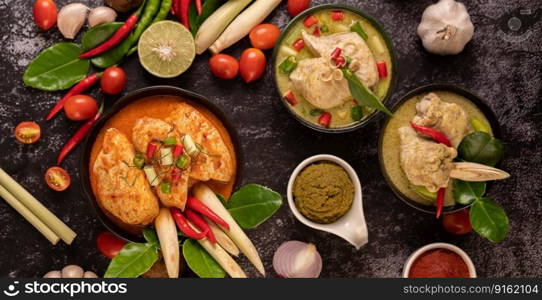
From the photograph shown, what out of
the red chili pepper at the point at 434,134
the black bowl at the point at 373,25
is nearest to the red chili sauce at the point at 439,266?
the red chili pepper at the point at 434,134

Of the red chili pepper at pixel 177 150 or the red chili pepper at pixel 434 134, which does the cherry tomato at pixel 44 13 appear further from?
the red chili pepper at pixel 434 134

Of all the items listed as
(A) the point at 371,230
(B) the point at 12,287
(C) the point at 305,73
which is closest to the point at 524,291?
(A) the point at 371,230

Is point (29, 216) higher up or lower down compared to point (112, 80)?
lower down

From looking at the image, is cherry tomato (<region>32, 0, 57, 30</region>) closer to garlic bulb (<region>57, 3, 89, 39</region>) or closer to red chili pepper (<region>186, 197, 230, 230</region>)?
garlic bulb (<region>57, 3, 89, 39</region>)

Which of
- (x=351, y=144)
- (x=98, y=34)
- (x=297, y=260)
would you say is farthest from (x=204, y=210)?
(x=98, y=34)

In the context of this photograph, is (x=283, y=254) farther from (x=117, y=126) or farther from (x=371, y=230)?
(x=117, y=126)

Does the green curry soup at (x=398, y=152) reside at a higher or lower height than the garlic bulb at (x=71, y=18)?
lower

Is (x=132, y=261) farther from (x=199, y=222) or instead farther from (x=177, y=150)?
(x=177, y=150)
